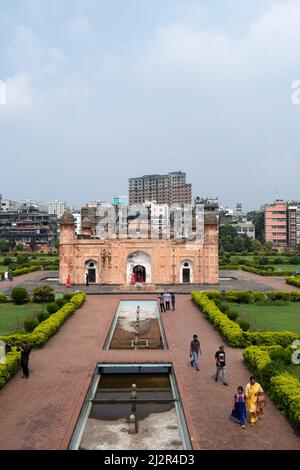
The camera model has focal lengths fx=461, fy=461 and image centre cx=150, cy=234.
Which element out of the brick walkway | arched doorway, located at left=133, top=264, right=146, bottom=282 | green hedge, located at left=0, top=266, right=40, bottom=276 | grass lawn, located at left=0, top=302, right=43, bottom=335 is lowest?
the brick walkway

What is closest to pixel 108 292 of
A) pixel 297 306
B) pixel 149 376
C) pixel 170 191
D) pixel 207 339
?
pixel 297 306

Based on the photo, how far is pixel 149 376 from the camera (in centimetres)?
1498

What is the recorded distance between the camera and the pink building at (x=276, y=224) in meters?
95.9

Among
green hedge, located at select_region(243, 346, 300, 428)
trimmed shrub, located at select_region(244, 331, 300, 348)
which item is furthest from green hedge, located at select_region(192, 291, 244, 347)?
green hedge, located at select_region(243, 346, 300, 428)

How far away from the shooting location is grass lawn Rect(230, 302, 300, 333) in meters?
21.7

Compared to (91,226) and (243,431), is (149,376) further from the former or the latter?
(91,226)

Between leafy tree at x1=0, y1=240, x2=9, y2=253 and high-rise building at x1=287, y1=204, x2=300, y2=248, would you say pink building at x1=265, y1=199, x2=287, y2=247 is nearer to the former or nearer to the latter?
high-rise building at x1=287, y1=204, x2=300, y2=248

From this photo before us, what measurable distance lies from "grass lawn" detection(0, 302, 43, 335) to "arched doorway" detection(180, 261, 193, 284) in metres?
15.5

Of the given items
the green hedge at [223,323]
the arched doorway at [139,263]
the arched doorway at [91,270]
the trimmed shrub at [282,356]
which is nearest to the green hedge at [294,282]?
the arched doorway at [139,263]

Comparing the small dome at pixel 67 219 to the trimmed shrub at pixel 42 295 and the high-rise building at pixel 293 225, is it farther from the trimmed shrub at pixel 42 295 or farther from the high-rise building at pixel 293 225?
the high-rise building at pixel 293 225

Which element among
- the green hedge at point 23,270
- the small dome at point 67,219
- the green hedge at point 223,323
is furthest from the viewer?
the green hedge at point 23,270

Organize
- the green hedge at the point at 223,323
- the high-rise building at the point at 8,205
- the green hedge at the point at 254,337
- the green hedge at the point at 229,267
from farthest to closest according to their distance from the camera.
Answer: the high-rise building at the point at 8,205, the green hedge at the point at 229,267, the green hedge at the point at 223,323, the green hedge at the point at 254,337

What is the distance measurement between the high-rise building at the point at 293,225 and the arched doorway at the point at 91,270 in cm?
6393

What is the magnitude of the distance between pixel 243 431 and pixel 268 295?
→ 2197 cm
